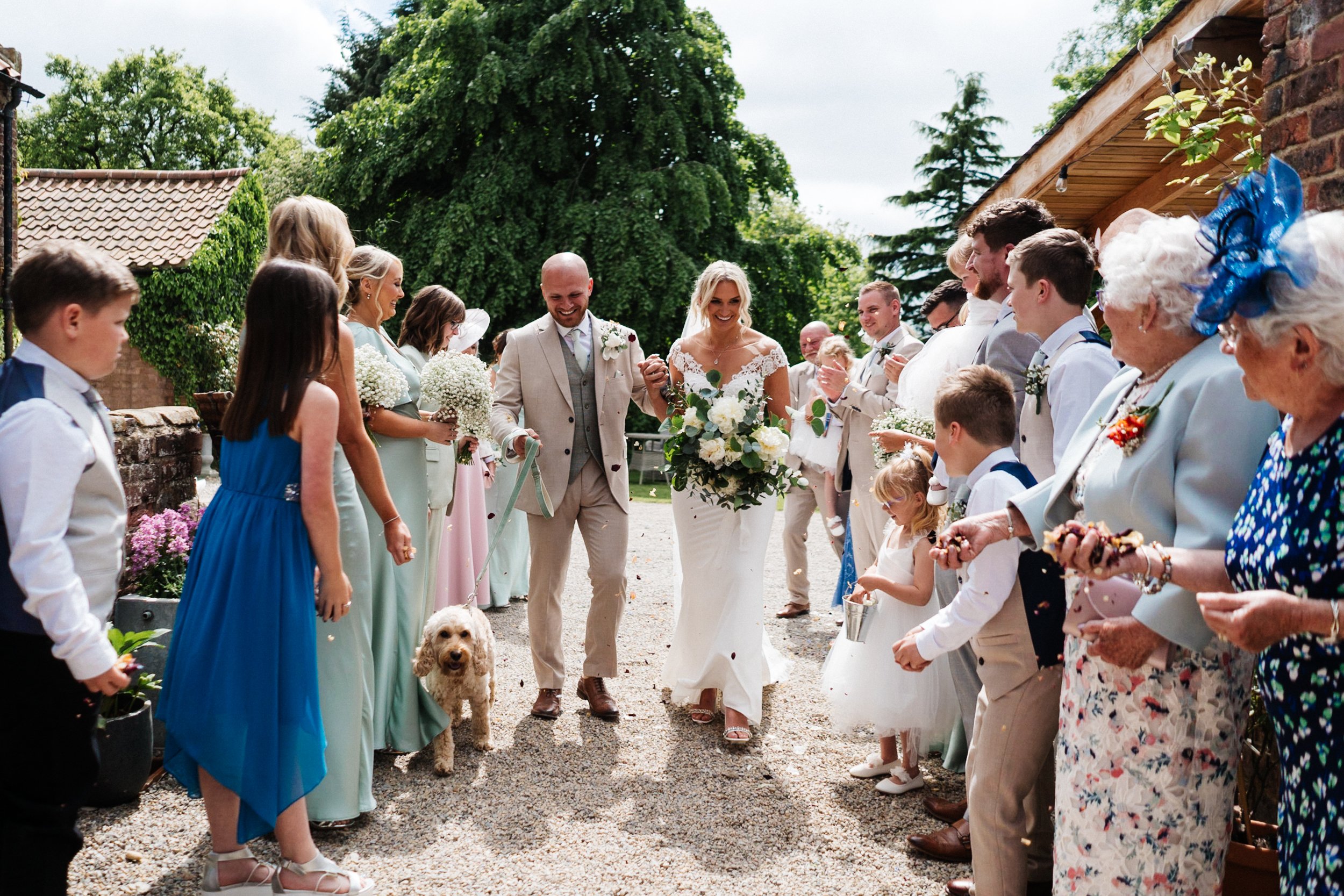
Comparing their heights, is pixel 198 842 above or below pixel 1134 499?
below

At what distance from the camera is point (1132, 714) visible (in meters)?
2.52

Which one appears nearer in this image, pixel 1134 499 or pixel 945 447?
pixel 1134 499

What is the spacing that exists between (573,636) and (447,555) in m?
1.19

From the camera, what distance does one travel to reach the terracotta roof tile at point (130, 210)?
20.5 metres

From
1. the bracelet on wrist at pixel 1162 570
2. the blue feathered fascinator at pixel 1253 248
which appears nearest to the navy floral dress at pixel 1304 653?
the bracelet on wrist at pixel 1162 570

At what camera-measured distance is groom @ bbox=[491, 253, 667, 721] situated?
556cm

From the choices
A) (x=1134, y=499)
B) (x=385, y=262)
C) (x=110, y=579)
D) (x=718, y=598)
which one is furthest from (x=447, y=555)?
(x=1134, y=499)

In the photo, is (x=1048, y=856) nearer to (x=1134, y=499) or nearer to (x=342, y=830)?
(x=1134, y=499)

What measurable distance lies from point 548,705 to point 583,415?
5.60 ft

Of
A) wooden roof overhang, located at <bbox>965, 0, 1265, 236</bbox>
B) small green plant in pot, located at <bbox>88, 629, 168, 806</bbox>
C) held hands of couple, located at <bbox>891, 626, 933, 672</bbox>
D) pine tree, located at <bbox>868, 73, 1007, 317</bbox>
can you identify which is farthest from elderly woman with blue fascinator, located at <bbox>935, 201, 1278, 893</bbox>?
pine tree, located at <bbox>868, 73, 1007, 317</bbox>

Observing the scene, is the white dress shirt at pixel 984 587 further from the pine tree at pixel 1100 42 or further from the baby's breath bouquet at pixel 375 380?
the pine tree at pixel 1100 42

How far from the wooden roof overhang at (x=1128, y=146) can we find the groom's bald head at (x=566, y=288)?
119 inches

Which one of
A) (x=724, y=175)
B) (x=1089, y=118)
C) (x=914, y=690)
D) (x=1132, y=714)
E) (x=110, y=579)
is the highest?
(x=724, y=175)

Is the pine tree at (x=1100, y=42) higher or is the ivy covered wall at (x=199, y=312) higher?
the pine tree at (x=1100, y=42)
